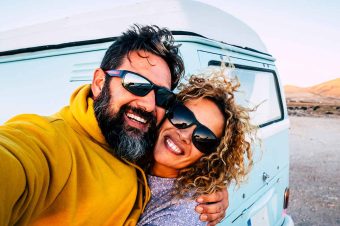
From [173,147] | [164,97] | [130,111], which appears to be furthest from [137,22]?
[173,147]

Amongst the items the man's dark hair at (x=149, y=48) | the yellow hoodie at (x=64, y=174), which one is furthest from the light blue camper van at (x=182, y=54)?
the yellow hoodie at (x=64, y=174)

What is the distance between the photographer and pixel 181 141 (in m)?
1.75

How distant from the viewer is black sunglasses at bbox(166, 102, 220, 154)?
1.76 metres

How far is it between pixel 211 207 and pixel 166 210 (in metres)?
0.26

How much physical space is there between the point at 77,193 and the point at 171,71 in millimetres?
939

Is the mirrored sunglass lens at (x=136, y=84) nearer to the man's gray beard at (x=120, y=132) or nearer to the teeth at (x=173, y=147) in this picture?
the man's gray beard at (x=120, y=132)

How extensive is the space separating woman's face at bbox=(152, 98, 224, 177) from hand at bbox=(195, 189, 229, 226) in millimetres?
231

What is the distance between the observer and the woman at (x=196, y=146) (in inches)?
67.3

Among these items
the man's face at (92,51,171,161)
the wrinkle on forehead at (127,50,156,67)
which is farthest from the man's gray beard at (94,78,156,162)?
the wrinkle on forehead at (127,50,156,67)

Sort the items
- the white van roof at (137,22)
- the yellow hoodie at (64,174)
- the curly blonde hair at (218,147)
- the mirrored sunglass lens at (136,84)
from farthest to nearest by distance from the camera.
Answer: the white van roof at (137,22) < the curly blonde hair at (218,147) < the mirrored sunglass lens at (136,84) < the yellow hoodie at (64,174)

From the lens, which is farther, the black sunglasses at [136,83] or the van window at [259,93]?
the van window at [259,93]

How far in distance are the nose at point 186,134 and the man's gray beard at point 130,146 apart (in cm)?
26

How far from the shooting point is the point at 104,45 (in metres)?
2.20

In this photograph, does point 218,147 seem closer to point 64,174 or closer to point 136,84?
point 136,84
